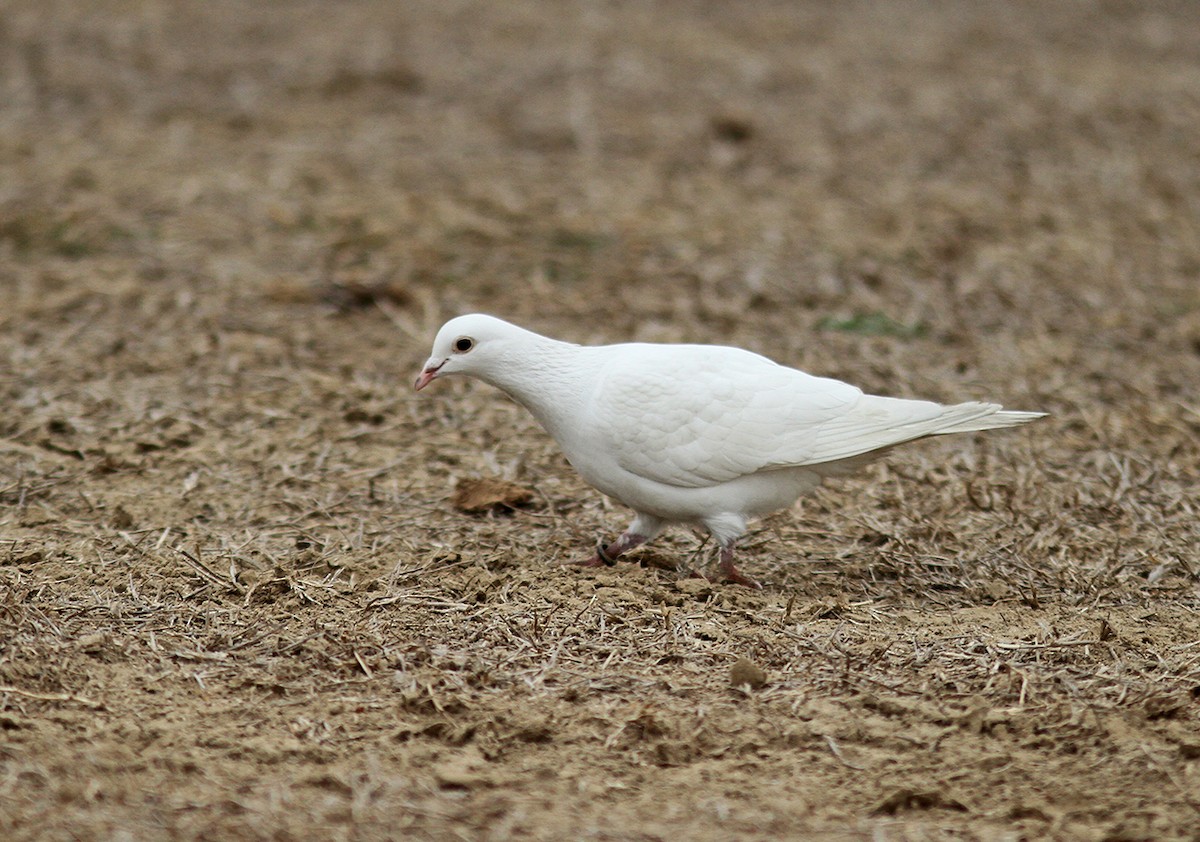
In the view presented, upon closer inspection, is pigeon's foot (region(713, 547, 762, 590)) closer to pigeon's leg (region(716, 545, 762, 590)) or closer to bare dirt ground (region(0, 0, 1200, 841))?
pigeon's leg (region(716, 545, 762, 590))

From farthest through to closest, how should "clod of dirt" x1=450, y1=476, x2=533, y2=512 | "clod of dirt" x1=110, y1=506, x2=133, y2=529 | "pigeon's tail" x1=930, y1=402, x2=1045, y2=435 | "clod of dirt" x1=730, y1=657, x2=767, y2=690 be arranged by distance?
"clod of dirt" x1=450, y1=476, x2=533, y2=512
"clod of dirt" x1=110, y1=506, x2=133, y2=529
"pigeon's tail" x1=930, y1=402, x2=1045, y2=435
"clod of dirt" x1=730, y1=657, x2=767, y2=690

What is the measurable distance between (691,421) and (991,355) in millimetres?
3176

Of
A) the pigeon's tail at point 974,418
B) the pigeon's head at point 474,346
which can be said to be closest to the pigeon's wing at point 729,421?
the pigeon's tail at point 974,418

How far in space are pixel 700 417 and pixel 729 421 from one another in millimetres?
102

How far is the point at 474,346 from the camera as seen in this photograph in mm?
5152

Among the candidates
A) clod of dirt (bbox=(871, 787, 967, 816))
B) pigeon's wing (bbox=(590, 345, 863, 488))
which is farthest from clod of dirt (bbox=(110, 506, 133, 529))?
clod of dirt (bbox=(871, 787, 967, 816))

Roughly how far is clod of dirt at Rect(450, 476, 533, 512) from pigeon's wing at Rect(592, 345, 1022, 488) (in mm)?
932

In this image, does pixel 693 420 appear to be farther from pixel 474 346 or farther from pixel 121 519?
pixel 121 519

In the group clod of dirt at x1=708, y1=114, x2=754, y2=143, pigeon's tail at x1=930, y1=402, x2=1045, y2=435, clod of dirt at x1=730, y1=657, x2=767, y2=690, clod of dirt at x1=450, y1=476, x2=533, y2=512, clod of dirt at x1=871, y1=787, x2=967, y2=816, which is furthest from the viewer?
clod of dirt at x1=708, y1=114, x2=754, y2=143

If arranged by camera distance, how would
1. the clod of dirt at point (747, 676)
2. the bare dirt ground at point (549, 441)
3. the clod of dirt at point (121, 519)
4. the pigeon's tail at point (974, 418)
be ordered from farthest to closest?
the clod of dirt at point (121, 519) → the pigeon's tail at point (974, 418) → the clod of dirt at point (747, 676) → the bare dirt ground at point (549, 441)

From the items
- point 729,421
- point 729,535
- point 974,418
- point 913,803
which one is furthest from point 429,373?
point 913,803

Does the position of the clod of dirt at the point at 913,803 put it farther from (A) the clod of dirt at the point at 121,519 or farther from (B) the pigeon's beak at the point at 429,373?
(A) the clod of dirt at the point at 121,519

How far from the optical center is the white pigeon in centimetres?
492

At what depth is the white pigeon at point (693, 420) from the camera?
4.92 meters
